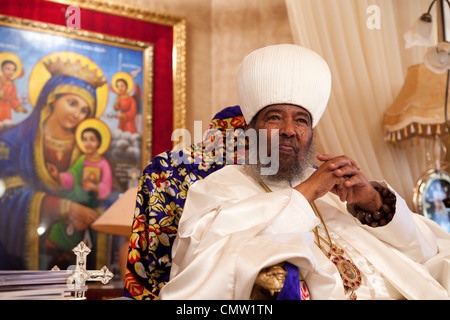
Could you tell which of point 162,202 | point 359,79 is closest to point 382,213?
point 162,202

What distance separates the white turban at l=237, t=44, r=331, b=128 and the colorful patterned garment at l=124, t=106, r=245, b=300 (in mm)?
227

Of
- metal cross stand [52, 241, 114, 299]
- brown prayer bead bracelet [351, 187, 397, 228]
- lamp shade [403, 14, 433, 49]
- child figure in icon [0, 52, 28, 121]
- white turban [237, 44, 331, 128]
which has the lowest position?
metal cross stand [52, 241, 114, 299]

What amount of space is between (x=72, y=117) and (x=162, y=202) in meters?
2.21

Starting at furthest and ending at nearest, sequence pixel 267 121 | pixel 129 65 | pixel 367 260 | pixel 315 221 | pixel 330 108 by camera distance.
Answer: pixel 129 65 < pixel 330 108 < pixel 267 121 < pixel 367 260 < pixel 315 221

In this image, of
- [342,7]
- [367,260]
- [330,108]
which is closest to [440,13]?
[342,7]

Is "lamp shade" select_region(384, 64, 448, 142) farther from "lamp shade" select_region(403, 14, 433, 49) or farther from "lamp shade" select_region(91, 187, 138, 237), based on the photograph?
"lamp shade" select_region(91, 187, 138, 237)

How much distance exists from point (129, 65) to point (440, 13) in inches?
104

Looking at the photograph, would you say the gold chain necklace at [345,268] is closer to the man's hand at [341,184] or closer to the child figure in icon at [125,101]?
the man's hand at [341,184]

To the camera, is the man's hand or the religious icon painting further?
the religious icon painting

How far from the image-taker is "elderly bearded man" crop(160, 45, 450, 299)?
180cm

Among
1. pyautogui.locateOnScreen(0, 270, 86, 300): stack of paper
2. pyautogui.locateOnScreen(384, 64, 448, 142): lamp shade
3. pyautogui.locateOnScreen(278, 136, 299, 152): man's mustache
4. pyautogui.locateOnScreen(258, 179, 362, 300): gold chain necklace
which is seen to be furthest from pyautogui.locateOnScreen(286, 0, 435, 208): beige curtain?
pyautogui.locateOnScreen(0, 270, 86, 300): stack of paper
